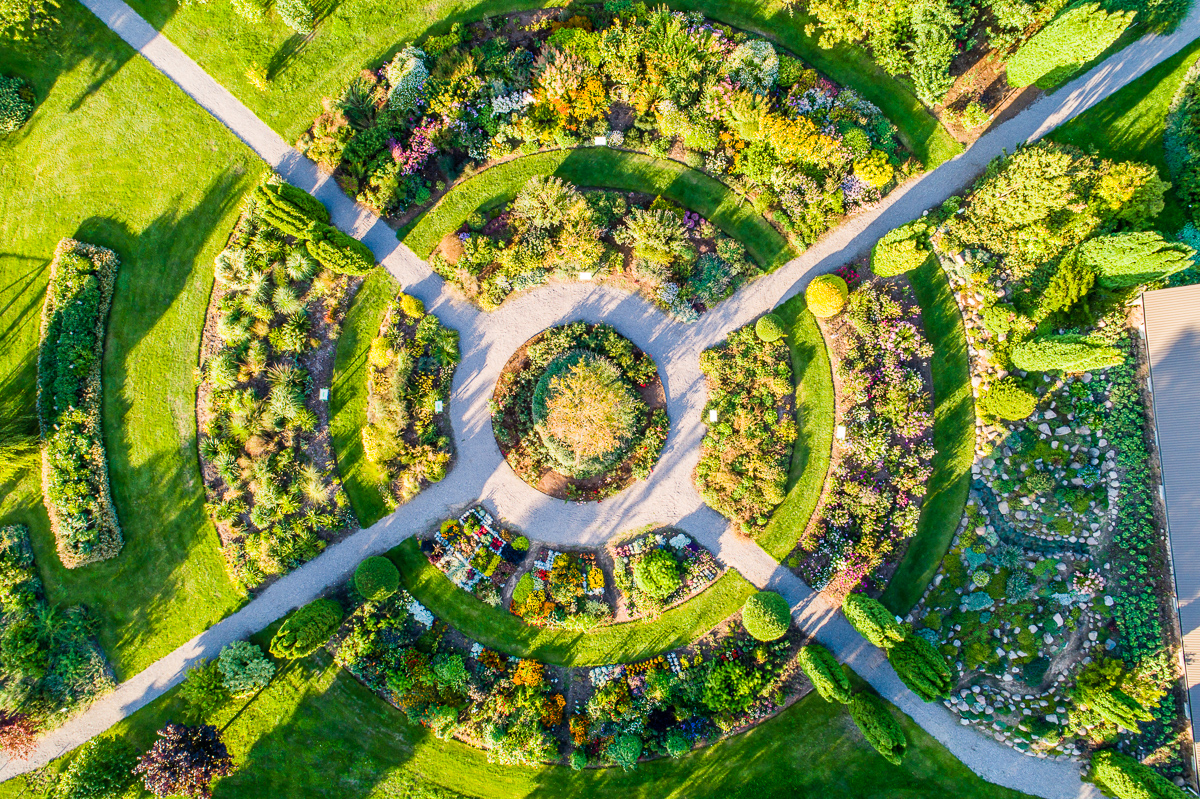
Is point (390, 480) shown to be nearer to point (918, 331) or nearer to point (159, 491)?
point (159, 491)

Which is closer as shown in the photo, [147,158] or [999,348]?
[999,348]

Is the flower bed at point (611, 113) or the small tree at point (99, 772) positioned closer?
the small tree at point (99, 772)

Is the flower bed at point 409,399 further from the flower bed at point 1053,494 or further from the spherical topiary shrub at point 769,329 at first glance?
the flower bed at point 1053,494

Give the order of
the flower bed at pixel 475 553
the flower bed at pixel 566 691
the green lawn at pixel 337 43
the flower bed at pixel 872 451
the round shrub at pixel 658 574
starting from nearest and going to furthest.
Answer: the round shrub at pixel 658 574, the flower bed at pixel 566 691, the flower bed at pixel 872 451, the flower bed at pixel 475 553, the green lawn at pixel 337 43

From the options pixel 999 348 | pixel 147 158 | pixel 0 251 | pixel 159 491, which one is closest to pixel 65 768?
pixel 159 491

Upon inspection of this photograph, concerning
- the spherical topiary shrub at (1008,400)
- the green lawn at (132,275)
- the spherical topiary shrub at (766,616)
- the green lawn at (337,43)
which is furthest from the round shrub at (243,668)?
the spherical topiary shrub at (1008,400)

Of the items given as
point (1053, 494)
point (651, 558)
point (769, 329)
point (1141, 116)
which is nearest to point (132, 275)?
point (651, 558)
